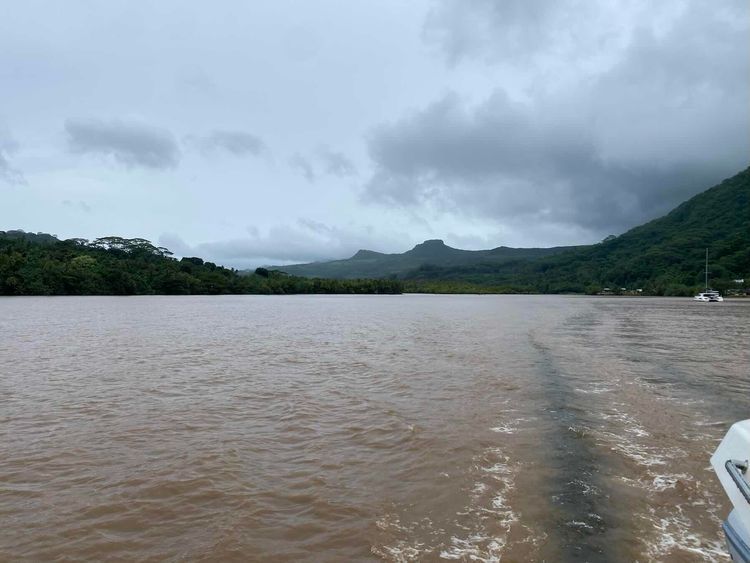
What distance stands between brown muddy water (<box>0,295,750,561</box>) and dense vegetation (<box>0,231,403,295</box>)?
9070cm

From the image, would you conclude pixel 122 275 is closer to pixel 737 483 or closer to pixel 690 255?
pixel 737 483

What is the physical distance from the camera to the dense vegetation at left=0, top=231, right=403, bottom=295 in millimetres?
89500

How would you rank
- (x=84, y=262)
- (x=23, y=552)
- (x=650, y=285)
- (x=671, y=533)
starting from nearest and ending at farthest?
1. (x=23, y=552)
2. (x=671, y=533)
3. (x=84, y=262)
4. (x=650, y=285)

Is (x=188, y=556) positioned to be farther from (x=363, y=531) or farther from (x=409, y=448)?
(x=409, y=448)

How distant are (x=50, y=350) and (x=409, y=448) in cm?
1771

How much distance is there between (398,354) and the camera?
63.6ft

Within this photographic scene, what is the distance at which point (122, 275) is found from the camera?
105 metres

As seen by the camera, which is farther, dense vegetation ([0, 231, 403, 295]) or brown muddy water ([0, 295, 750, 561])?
dense vegetation ([0, 231, 403, 295])

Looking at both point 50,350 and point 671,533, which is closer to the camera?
point 671,533

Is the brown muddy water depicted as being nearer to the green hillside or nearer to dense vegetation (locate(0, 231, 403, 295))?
dense vegetation (locate(0, 231, 403, 295))

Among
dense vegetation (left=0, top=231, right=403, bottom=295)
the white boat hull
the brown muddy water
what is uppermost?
dense vegetation (left=0, top=231, right=403, bottom=295)

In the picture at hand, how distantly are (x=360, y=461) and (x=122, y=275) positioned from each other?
370 ft

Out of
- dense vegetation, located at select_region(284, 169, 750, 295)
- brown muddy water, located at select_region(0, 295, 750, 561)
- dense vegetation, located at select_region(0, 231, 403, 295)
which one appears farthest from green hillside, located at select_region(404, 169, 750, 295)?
brown muddy water, located at select_region(0, 295, 750, 561)

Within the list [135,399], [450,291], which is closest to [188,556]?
[135,399]
